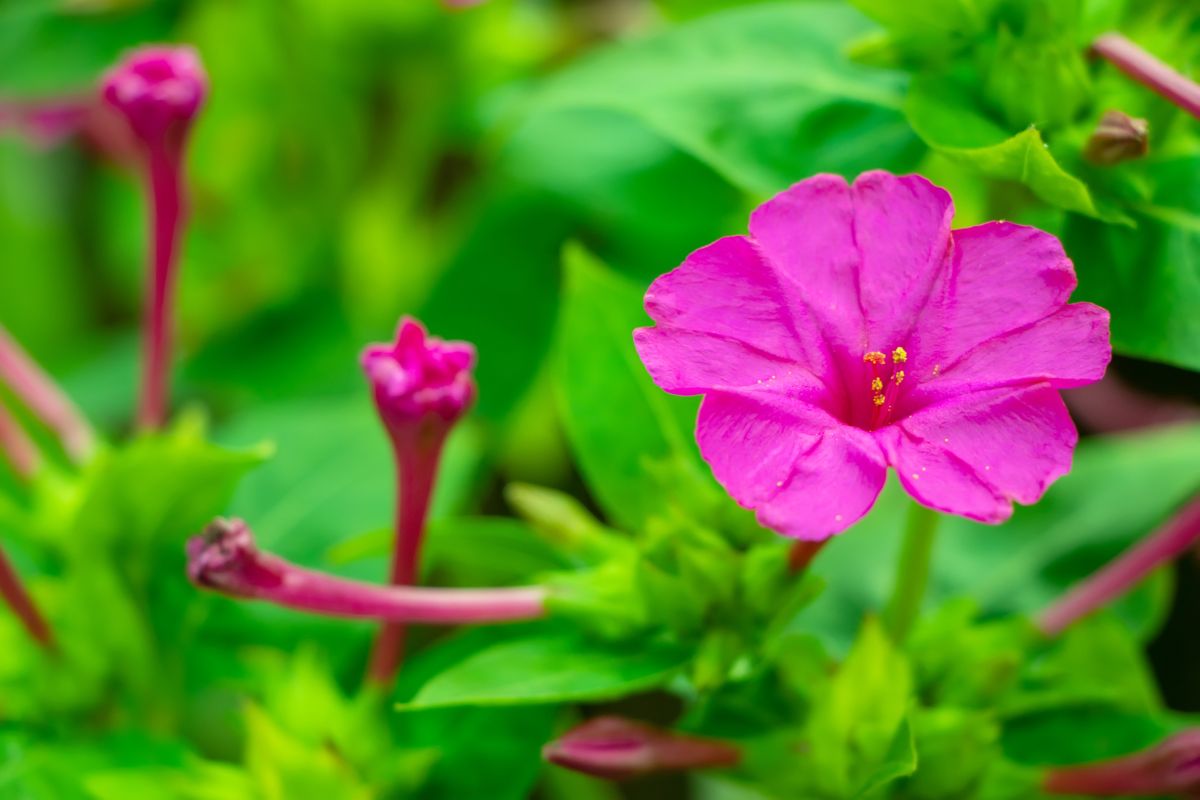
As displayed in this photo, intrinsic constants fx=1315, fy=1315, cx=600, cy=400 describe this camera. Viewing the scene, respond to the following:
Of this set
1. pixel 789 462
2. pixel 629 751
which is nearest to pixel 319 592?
pixel 629 751

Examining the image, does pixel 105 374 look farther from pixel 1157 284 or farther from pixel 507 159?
pixel 1157 284

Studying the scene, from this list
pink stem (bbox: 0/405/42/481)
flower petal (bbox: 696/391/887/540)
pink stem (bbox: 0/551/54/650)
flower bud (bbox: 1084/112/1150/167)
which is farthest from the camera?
pink stem (bbox: 0/405/42/481)

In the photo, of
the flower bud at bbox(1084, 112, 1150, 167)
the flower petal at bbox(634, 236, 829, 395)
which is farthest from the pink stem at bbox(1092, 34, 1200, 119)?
A: the flower petal at bbox(634, 236, 829, 395)

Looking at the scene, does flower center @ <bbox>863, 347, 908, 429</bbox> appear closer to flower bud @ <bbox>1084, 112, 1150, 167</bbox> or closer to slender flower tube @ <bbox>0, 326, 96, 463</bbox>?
flower bud @ <bbox>1084, 112, 1150, 167</bbox>

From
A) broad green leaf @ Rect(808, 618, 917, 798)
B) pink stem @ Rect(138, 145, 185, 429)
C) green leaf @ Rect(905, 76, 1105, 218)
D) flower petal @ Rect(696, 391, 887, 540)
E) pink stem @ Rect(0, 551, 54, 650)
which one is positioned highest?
green leaf @ Rect(905, 76, 1105, 218)

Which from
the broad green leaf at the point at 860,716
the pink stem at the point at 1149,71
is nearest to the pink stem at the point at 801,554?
the broad green leaf at the point at 860,716

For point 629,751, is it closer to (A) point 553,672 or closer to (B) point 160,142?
(A) point 553,672
